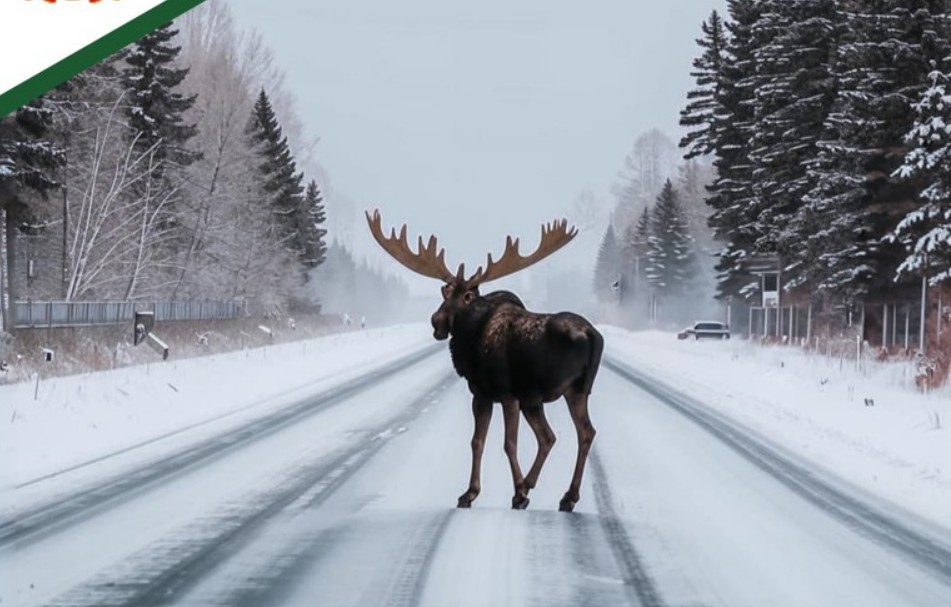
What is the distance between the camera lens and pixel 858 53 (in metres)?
28.7

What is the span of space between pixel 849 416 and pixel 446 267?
1018cm

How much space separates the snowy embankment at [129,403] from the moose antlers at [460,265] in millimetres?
4635

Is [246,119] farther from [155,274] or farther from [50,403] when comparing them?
[50,403]

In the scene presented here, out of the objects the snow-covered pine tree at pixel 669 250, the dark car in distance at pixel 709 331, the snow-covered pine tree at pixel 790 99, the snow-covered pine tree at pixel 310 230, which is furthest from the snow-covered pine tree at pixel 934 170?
the snow-covered pine tree at pixel 669 250

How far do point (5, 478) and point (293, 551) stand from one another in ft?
14.8

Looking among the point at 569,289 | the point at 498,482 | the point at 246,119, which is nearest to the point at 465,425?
the point at 498,482

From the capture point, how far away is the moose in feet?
25.1

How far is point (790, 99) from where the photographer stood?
36875 millimetres

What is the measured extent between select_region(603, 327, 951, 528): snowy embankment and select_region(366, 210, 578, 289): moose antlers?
387 cm

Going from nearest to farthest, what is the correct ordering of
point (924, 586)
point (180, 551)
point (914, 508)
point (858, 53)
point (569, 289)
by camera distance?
point (924, 586)
point (180, 551)
point (914, 508)
point (858, 53)
point (569, 289)

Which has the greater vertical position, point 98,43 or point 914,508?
point 98,43

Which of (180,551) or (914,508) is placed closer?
(180,551)

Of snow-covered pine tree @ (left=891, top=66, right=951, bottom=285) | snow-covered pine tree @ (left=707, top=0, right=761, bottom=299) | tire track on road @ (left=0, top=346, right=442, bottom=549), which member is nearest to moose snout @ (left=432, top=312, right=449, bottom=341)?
tire track on road @ (left=0, top=346, right=442, bottom=549)

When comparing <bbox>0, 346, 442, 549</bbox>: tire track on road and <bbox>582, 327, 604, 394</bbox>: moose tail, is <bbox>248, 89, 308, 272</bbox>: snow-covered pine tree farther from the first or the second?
<bbox>582, 327, 604, 394</bbox>: moose tail
